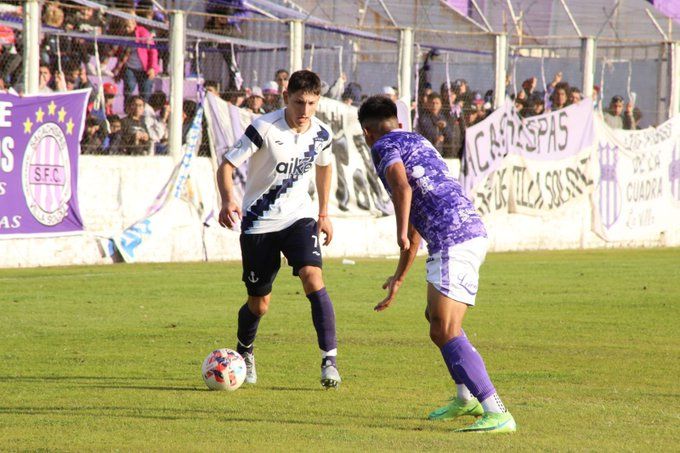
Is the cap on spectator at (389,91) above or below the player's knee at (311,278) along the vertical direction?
above

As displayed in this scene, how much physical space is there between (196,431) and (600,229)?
1858 centimetres

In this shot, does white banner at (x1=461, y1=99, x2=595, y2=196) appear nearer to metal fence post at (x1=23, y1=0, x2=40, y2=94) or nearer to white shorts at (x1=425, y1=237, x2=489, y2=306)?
metal fence post at (x1=23, y1=0, x2=40, y2=94)

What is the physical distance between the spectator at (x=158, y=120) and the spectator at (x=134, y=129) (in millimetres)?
103

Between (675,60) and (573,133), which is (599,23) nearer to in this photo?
(675,60)

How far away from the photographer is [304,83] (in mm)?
8578

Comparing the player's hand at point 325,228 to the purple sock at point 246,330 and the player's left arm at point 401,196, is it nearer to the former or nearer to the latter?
the purple sock at point 246,330

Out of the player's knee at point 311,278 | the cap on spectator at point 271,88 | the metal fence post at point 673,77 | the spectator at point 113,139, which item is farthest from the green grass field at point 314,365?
the metal fence post at point 673,77

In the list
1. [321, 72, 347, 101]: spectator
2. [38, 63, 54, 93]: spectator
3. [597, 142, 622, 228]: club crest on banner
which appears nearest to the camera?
[38, 63, 54, 93]: spectator

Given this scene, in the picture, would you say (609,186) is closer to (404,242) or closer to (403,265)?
(403,265)

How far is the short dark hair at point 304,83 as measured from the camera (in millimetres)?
8578

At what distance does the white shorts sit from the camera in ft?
22.6

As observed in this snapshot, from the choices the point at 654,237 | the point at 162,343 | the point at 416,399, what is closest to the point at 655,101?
the point at 654,237

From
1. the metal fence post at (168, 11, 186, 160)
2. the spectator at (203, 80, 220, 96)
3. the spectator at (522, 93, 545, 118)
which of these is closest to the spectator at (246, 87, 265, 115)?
the spectator at (203, 80, 220, 96)

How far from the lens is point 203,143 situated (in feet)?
63.0
